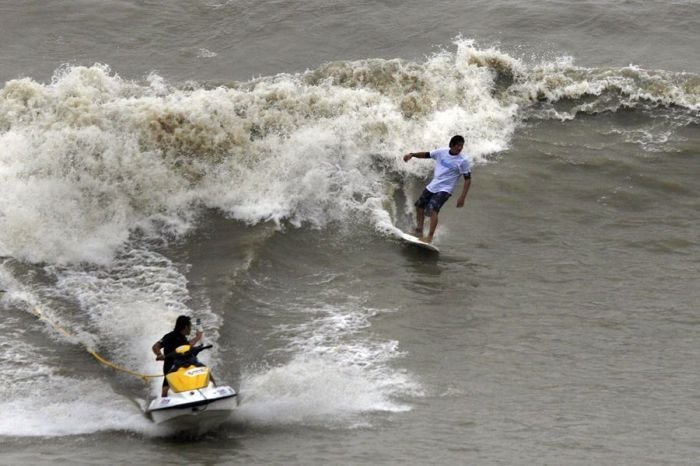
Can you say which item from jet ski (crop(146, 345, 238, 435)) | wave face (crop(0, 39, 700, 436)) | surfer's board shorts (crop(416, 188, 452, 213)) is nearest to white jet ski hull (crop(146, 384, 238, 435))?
Result: jet ski (crop(146, 345, 238, 435))

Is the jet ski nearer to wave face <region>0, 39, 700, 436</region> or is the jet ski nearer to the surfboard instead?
wave face <region>0, 39, 700, 436</region>

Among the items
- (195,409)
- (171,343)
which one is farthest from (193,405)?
(171,343)

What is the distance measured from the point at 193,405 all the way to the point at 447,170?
5.56 meters

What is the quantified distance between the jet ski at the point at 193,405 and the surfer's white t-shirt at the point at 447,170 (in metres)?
4.90

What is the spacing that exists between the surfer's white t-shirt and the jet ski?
4899 mm

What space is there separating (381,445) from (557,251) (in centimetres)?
520

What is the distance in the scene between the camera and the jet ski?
27.7 feet

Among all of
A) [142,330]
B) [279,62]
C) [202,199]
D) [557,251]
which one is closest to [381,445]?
[142,330]

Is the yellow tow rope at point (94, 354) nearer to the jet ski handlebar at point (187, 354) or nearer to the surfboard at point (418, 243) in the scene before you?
the jet ski handlebar at point (187, 354)

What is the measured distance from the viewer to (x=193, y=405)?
8.40 metres

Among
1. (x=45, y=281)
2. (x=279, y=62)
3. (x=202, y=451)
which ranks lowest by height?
(x=202, y=451)

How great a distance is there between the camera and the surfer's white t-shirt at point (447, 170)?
1280cm

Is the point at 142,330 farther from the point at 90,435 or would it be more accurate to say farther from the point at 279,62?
the point at 279,62

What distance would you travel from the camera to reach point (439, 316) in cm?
1104
